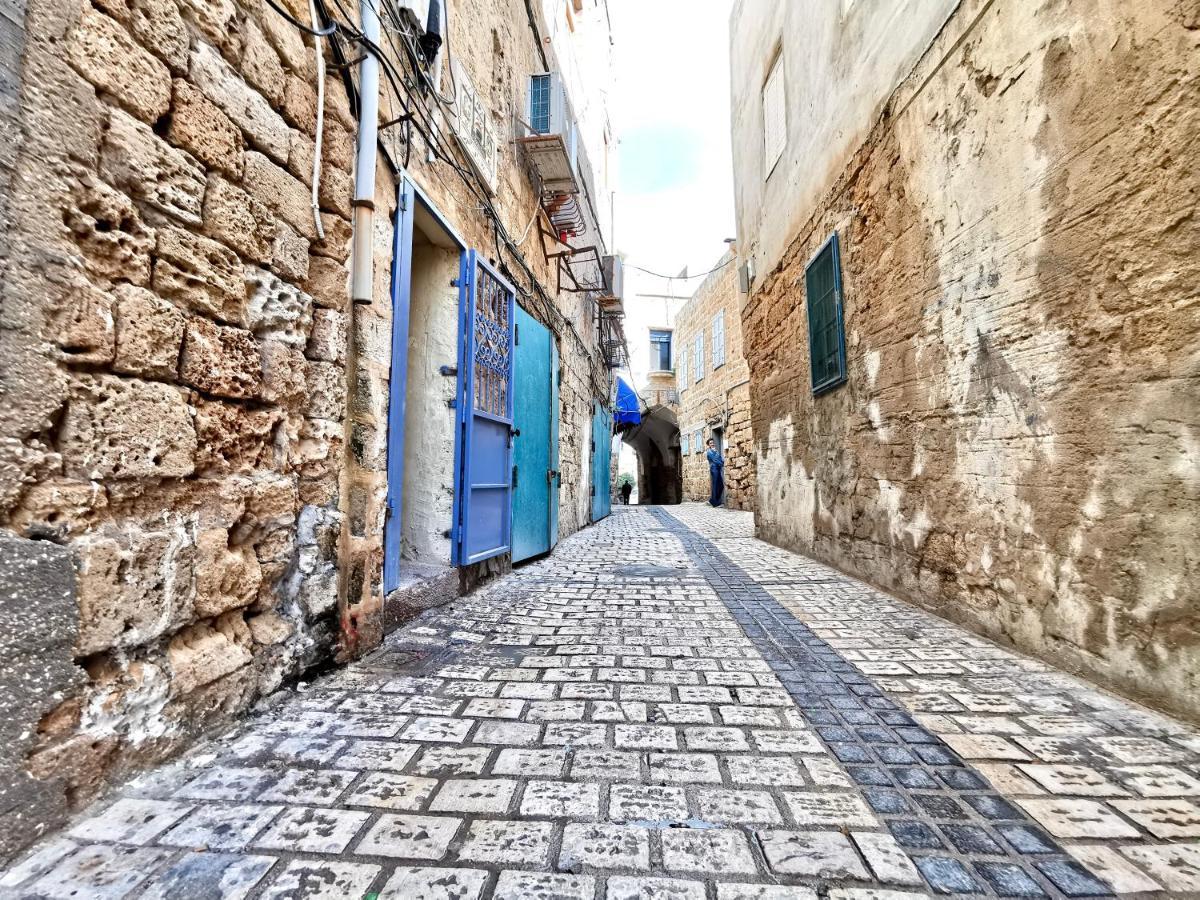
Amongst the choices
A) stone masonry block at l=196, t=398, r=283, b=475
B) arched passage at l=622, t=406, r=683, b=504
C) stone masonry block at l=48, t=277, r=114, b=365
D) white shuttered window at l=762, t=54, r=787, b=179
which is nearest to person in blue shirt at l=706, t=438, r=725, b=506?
arched passage at l=622, t=406, r=683, b=504

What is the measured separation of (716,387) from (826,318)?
1036cm

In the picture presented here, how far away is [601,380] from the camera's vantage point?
12.5 metres

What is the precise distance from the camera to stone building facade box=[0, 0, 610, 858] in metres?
1.30

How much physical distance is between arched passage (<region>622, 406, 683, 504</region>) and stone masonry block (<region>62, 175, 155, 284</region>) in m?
20.8

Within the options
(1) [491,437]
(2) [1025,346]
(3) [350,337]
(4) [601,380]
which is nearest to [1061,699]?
(2) [1025,346]

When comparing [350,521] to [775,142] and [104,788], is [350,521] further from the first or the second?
[775,142]

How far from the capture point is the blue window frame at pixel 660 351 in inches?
942

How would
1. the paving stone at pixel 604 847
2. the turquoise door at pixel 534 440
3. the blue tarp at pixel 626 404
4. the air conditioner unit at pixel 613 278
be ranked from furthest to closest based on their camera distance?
the blue tarp at pixel 626 404 < the air conditioner unit at pixel 613 278 < the turquoise door at pixel 534 440 < the paving stone at pixel 604 847

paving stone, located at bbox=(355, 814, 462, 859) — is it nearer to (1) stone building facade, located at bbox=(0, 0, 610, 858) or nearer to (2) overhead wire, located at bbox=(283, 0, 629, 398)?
(1) stone building facade, located at bbox=(0, 0, 610, 858)

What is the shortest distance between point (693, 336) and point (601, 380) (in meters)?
6.29

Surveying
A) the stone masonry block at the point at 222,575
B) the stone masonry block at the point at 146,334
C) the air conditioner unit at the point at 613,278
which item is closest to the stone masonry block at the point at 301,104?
the stone masonry block at the point at 146,334

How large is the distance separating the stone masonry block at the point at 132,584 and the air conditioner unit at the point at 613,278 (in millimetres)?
9501

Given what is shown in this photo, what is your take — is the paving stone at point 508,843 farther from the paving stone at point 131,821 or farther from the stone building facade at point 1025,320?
the stone building facade at point 1025,320

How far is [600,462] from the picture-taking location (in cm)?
1218
